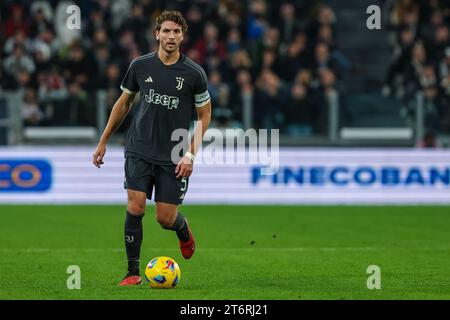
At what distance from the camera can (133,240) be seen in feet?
32.3

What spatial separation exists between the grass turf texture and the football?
3.9 inches

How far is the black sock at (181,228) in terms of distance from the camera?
33.5 ft

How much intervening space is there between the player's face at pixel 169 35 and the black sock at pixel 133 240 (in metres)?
1.48

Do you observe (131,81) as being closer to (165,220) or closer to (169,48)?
(169,48)

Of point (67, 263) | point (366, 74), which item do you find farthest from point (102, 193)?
point (67, 263)

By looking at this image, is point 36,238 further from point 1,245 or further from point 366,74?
point 366,74

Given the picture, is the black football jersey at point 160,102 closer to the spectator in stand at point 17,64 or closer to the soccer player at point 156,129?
the soccer player at point 156,129

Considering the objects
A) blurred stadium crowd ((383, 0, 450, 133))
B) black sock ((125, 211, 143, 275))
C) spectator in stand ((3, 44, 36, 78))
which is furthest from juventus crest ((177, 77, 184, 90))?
spectator in stand ((3, 44, 36, 78))

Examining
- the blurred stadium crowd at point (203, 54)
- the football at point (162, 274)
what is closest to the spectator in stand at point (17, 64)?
the blurred stadium crowd at point (203, 54)

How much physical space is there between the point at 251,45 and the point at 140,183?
13.2 meters

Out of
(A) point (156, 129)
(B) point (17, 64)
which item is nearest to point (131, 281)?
(A) point (156, 129)

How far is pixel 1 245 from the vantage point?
13555 millimetres

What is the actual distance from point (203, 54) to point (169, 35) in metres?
12.5

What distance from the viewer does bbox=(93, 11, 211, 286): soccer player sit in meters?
9.80
